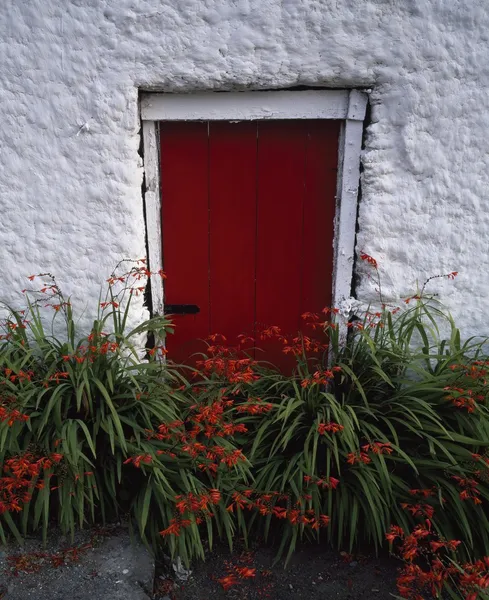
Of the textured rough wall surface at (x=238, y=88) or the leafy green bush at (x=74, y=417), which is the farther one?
the textured rough wall surface at (x=238, y=88)

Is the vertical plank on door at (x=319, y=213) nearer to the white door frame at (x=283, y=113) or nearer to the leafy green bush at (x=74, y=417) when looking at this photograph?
the white door frame at (x=283, y=113)

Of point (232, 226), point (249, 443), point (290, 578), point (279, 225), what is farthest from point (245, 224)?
point (290, 578)

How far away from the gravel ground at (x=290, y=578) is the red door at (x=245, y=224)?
111 cm

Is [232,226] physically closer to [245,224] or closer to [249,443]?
[245,224]

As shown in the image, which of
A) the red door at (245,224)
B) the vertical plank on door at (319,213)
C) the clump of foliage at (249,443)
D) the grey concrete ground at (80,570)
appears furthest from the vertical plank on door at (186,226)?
the grey concrete ground at (80,570)

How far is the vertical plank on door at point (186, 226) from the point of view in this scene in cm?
309

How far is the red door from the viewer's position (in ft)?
10.1

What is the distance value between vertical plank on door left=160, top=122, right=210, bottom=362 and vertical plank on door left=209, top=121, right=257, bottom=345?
0.05 meters

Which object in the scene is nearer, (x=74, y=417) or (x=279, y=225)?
(x=74, y=417)

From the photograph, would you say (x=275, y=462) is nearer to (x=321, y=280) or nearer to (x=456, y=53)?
(x=321, y=280)

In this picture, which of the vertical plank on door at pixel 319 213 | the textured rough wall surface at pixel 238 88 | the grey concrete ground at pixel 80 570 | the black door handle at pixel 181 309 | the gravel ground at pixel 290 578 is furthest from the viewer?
the black door handle at pixel 181 309

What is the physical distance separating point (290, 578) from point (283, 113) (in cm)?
233

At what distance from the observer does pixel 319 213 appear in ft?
10.4

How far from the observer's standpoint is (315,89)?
9.62 ft
